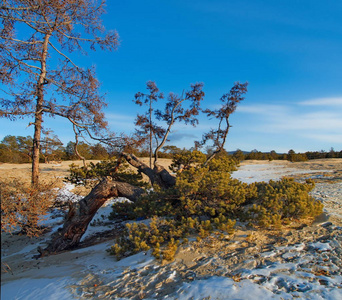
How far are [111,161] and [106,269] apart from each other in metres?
6.33

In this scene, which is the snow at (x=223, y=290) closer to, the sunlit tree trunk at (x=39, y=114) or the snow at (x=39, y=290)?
the snow at (x=39, y=290)

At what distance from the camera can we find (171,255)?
4.04 m

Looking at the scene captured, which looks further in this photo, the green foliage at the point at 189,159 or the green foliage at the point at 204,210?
the green foliage at the point at 189,159

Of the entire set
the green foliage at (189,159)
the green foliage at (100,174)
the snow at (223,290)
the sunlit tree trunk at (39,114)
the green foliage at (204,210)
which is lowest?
the snow at (223,290)

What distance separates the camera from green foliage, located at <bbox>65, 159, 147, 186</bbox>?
370 inches

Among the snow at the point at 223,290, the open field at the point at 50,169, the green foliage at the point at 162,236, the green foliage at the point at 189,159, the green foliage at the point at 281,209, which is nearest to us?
the snow at the point at 223,290

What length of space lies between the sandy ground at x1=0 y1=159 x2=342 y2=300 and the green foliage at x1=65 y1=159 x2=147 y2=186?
4310 millimetres

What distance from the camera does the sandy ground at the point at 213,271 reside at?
3.00 meters

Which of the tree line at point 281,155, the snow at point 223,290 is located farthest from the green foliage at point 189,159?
the tree line at point 281,155

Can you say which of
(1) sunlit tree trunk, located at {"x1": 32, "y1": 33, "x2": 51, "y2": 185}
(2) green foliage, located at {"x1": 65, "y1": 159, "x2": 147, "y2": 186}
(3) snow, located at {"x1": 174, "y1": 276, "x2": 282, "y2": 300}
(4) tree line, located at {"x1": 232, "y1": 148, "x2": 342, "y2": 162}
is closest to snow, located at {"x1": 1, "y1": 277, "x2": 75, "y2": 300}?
(3) snow, located at {"x1": 174, "y1": 276, "x2": 282, "y2": 300}

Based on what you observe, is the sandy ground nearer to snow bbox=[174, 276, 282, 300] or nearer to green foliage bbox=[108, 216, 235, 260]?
snow bbox=[174, 276, 282, 300]

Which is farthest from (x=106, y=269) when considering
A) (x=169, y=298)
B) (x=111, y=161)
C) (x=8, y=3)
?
(x=8, y=3)

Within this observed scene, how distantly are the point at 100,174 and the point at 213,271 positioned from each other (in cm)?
688

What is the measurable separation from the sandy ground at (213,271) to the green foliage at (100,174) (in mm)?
4310
